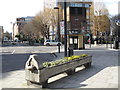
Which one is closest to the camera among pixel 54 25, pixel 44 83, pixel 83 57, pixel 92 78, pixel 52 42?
pixel 44 83

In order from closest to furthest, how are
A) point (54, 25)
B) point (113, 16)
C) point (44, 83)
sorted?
point (44, 83) → point (54, 25) → point (113, 16)

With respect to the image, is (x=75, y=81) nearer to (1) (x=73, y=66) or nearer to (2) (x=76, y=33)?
(1) (x=73, y=66)

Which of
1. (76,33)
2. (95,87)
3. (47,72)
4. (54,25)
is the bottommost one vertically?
(95,87)

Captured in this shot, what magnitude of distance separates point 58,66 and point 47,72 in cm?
79

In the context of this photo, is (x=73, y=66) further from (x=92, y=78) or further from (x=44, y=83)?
(x=44, y=83)

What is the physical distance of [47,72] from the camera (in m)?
6.81

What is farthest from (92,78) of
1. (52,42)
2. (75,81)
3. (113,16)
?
(113,16)

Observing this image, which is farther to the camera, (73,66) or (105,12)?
(105,12)

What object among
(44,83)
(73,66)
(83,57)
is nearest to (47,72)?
(44,83)

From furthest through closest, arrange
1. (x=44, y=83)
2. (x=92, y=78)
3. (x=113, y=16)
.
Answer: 1. (x=113, y=16)
2. (x=92, y=78)
3. (x=44, y=83)

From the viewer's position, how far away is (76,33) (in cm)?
2647

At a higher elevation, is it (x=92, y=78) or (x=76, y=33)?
(x=76, y=33)

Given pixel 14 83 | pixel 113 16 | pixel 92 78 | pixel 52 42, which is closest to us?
pixel 14 83

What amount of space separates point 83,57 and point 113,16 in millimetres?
56176
